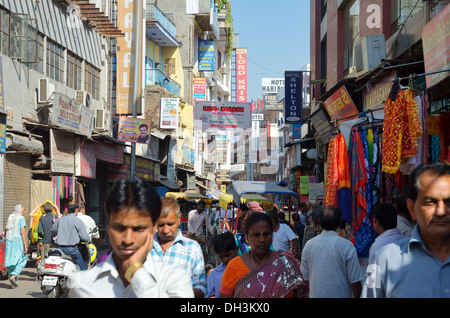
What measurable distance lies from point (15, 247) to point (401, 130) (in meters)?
8.30

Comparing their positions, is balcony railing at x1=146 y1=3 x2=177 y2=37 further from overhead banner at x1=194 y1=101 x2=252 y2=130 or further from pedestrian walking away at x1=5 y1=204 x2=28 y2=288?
pedestrian walking away at x1=5 y1=204 x2=28 y2=288

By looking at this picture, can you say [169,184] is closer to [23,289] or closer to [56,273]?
[23,289]

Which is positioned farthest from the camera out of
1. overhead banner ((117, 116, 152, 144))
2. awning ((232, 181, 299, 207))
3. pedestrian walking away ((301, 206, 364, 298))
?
overhead banner ((117, 116, 152, 144))

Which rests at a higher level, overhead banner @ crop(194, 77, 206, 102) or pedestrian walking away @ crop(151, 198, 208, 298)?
overhead banner @ crop(194, 77, 206, 102)

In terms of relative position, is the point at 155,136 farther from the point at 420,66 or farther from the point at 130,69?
the point at 420,66

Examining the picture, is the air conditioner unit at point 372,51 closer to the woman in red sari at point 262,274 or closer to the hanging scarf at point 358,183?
the hanging scarf at point 358,183

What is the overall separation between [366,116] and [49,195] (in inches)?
438

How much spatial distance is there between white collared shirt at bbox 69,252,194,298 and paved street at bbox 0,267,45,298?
8784 millimetres

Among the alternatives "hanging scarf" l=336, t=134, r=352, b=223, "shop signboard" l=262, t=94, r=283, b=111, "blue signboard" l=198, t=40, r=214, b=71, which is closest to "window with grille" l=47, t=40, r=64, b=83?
"hanging scarf" l=336, t=134, r=352, b=223

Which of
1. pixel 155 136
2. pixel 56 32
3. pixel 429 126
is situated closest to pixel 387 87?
pixel 429 126

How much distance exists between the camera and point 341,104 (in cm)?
1473

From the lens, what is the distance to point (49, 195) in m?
18.0

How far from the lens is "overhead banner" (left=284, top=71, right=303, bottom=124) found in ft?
84.5

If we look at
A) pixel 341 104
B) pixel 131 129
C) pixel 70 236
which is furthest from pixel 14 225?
pixel 131 129
